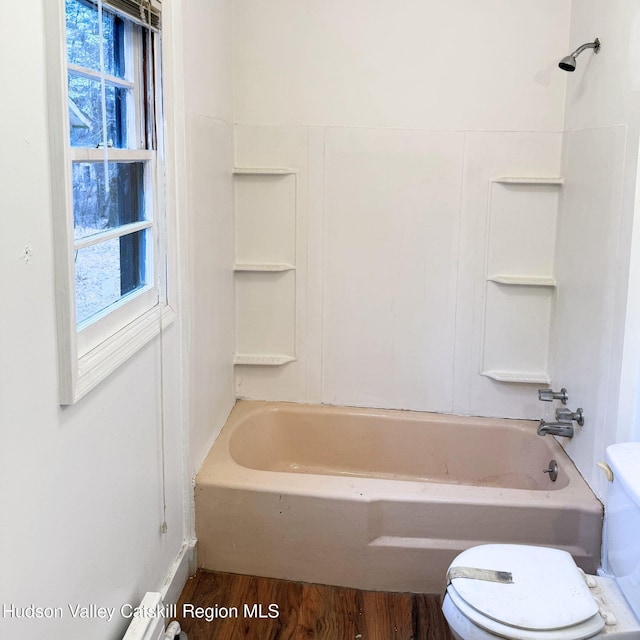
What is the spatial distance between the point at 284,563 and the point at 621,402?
1.18 metres

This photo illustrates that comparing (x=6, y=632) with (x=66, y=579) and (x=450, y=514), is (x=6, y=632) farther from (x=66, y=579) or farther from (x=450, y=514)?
(x=450, y=514)

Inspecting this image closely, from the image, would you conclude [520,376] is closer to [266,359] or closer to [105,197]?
[266,359]

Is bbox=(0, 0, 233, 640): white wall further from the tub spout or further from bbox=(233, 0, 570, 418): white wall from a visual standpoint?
the tub spout

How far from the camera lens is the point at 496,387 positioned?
2953 millimetres

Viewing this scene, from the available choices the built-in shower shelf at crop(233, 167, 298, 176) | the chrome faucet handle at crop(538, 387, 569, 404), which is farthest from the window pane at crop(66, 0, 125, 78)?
the chrome faucet handle at crop(538, 387, 569, 404)

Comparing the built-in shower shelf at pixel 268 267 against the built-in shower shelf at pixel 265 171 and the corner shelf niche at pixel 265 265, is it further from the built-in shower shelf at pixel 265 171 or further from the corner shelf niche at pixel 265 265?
the built-in shower shelf at pixel 265 171

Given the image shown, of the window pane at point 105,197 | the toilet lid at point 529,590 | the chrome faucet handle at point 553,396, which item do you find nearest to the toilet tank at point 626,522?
the toilet lid at point 529,590

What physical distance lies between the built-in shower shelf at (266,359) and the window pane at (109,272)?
3.31ft

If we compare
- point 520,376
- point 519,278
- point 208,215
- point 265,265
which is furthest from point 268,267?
point 520,376

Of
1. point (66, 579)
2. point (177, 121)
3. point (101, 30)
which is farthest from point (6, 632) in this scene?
point (177, 121)

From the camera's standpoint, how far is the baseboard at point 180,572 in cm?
215

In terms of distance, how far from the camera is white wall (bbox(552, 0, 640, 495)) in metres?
2.12

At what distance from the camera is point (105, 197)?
67.4 inches

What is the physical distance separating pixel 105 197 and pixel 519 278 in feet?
5.66
